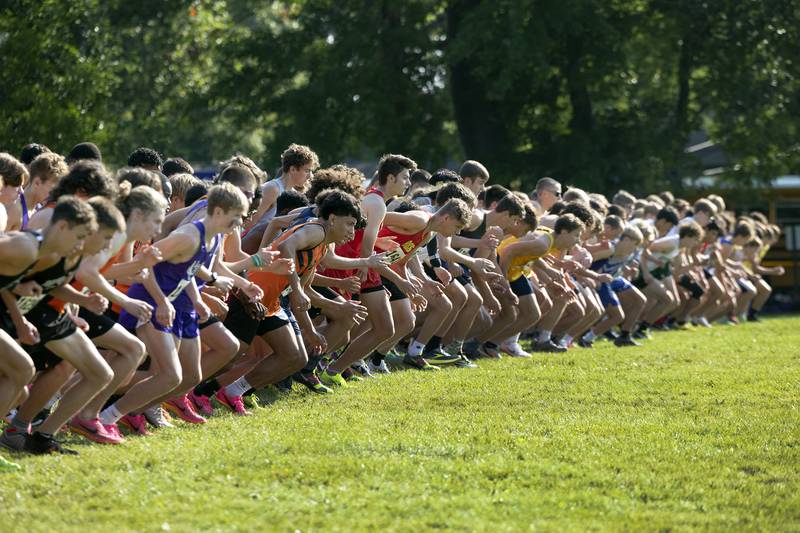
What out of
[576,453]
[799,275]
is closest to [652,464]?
[576,453]

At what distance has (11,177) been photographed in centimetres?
871

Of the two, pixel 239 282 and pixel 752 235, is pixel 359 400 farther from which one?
pixel 752 235

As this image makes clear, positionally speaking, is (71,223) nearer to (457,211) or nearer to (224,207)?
(224,207)

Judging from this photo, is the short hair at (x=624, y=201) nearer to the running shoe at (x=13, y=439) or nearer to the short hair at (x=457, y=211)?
the short hair at (x=457, y=211)

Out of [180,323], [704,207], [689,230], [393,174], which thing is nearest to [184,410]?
[180,323]

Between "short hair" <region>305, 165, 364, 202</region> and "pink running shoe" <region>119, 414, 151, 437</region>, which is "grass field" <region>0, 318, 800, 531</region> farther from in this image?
"short hair" <region>305, 165, 364, 202</region>

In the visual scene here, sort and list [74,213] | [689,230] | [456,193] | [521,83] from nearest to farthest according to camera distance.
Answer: [74,213] < [456,193] < [689,230] < [521,83]

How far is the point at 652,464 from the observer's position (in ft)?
25.6

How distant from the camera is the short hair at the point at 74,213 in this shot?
23.1 feet

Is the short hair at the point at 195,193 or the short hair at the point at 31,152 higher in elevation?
the short hair at the point at 31,152

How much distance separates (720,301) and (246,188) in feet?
45.4

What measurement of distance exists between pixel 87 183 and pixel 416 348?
6.28 metres

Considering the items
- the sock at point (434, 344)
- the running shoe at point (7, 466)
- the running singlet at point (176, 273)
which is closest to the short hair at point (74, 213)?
the running shoe at point (7, 466)

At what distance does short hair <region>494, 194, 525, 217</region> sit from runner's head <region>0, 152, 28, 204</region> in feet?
19.6
